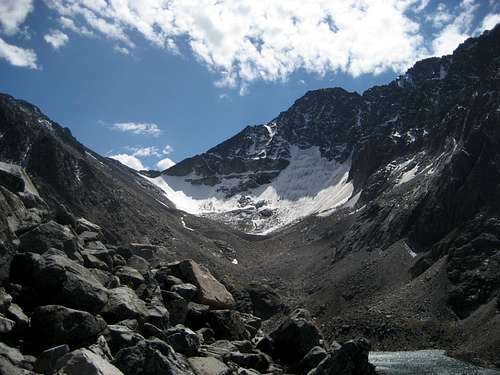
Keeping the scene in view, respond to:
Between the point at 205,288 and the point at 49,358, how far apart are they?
62.5 feet

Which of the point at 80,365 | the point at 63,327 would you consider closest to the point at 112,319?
the point at 63,327

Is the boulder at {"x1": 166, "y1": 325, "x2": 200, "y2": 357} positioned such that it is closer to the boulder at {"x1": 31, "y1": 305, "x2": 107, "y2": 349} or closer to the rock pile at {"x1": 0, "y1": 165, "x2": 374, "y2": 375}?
the rock pile at {"x1": 0, "y1": 165, "x2": 374, "y2": 375}

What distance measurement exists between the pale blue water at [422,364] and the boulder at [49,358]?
44.3m

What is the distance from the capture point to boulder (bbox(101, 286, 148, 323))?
2731cm

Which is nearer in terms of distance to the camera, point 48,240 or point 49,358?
point 49,358

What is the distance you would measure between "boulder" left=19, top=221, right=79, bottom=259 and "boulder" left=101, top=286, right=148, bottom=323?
3608 mm

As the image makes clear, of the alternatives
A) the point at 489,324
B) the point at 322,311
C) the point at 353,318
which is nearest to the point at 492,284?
Result: the point at 489,324

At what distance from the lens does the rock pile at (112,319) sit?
899 inches

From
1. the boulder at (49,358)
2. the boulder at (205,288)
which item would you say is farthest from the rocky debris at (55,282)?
the boulder at (205,288)

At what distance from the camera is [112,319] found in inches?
1075

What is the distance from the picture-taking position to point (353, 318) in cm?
10012

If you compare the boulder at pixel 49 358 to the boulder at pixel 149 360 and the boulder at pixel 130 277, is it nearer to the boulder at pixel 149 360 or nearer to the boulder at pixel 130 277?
the boulder at pixel 149 360

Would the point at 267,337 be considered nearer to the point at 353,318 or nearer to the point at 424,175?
the point at 353,318

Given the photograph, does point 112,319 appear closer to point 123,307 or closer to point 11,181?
point 123,307
